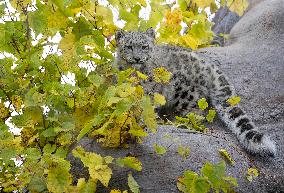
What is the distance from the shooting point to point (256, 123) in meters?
4.59

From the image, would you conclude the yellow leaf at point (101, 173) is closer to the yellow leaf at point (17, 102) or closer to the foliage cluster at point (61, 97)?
the foliage cluster at point (61, 97)

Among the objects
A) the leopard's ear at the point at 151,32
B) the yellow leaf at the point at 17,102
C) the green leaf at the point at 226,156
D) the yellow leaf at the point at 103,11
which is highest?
the leopard's ear at the point at 151,32

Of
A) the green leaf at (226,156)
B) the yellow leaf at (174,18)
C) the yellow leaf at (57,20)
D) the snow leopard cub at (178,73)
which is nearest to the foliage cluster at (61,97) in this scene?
the yellow leaf at (57,20)

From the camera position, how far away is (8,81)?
315cm

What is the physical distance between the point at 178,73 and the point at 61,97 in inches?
97.1

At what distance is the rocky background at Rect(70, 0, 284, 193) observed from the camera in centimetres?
346

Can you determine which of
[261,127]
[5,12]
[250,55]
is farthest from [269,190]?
[250,55]

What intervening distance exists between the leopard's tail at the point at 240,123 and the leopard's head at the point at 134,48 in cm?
81

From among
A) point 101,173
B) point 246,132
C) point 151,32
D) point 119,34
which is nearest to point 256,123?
point 246,132

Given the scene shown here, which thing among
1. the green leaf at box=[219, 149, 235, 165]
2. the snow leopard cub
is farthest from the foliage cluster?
the snow leopard cub

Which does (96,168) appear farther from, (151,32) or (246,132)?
(151,32)

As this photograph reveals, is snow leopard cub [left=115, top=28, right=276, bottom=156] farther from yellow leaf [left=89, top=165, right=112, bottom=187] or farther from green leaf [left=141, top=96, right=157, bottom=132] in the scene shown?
yellow leaf [left=89, top=165, right=112, bottom=187]

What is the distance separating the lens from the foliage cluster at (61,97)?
273cm

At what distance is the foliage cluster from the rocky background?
11.1 inches
